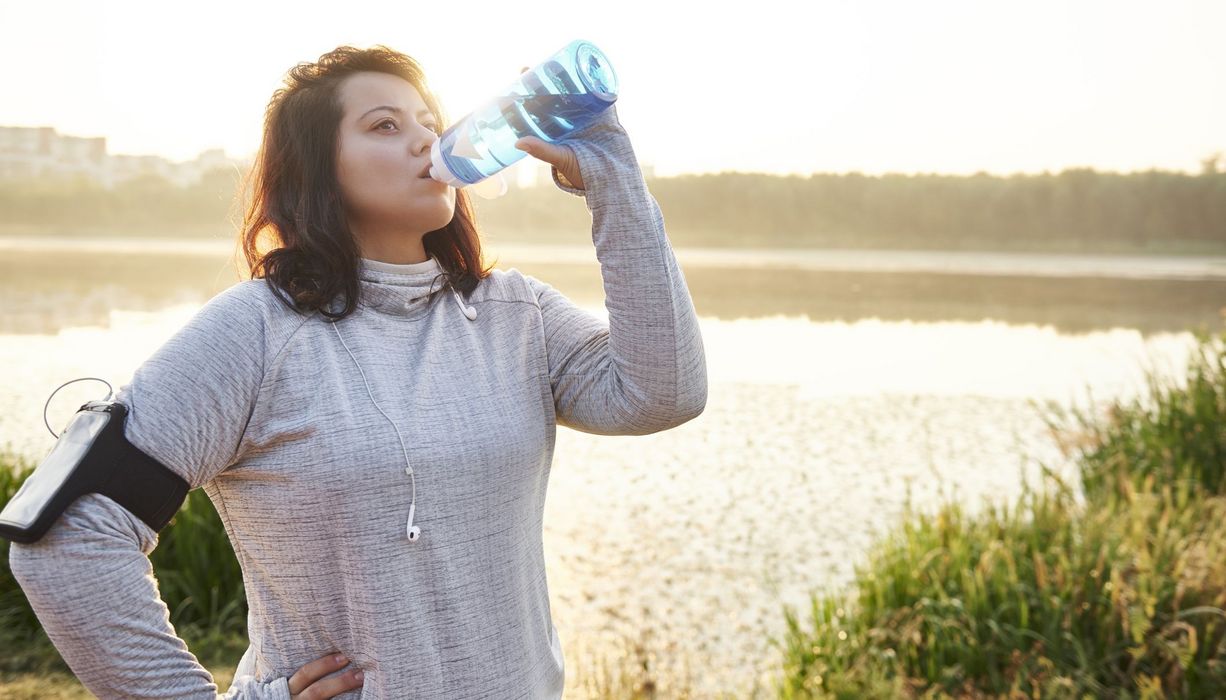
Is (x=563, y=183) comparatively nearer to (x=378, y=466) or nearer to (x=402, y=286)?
(x=402, y=286)

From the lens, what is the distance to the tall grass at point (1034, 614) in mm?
2867

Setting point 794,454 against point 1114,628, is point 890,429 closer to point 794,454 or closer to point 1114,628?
point 794,454

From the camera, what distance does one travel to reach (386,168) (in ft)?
4.76

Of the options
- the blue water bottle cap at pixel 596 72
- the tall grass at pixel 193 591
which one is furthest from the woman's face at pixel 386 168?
the tall grass at pixel 193 591

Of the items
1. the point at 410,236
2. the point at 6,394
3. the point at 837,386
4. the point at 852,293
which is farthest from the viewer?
the point at 852,293

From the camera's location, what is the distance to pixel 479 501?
129 cm

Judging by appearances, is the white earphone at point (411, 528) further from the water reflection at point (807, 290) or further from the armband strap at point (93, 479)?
the water reflection at point (807, 290)

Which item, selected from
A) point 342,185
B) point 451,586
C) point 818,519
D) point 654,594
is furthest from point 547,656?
point 818,519

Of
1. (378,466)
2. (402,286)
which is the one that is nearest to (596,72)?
(402,286)

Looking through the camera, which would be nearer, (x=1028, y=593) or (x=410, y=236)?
(x=410, y=236)

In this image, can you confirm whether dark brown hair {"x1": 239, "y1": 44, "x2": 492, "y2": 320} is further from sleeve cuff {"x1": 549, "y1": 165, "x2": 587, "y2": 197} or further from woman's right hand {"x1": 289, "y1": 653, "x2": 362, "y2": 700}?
woman's right hand {"x1": 289, "y1": 653, "x2": 362, "y2": 700}

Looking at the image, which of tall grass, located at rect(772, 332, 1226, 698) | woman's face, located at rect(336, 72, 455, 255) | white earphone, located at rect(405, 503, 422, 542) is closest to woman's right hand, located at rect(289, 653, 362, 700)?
white earphone, located at rect(405, 503, 422, 542)

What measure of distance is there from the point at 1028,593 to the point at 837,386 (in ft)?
26.5

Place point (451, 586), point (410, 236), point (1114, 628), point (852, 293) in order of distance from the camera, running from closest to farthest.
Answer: point (451, 586)
point (410, 236)
point (1114, 628)
point (852, 293)
